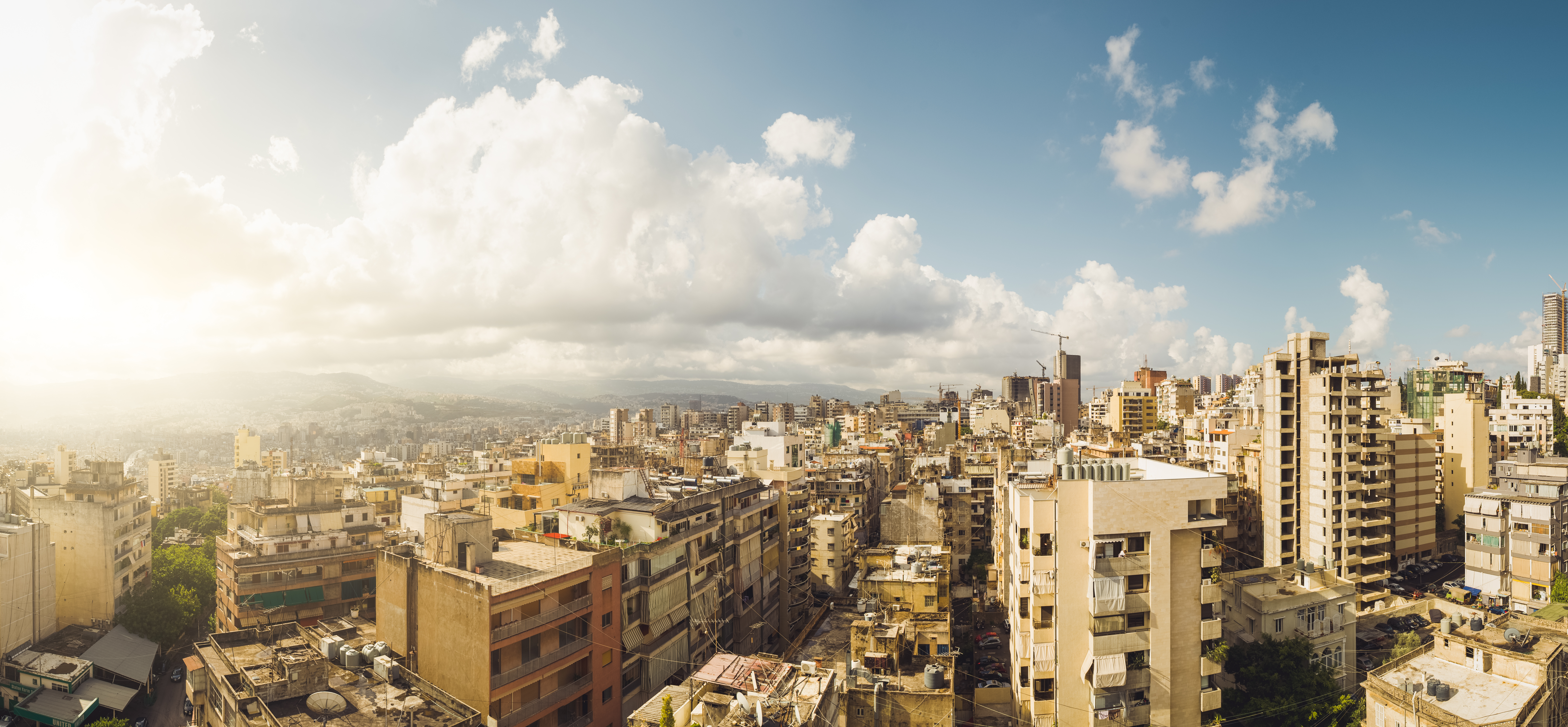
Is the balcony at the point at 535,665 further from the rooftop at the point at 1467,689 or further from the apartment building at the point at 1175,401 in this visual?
the apartment building at the point at 1175,401

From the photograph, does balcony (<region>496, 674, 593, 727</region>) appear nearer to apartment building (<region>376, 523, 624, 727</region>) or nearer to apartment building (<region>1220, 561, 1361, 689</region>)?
apartment building (<region>376, 523, 624, 727</region>)

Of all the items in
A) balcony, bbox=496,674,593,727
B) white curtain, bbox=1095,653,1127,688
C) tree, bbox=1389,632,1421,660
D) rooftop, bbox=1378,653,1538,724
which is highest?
white curtain, bbox=1095,653,1127,688

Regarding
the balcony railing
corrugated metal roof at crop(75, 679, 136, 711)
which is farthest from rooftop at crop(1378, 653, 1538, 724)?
corrugated metal roof at crop(75, 679, 136, 711)

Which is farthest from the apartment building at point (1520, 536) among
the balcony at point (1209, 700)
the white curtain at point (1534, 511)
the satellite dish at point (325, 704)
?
the satellite dish at point (325, 704)

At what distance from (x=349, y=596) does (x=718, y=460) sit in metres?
37.0

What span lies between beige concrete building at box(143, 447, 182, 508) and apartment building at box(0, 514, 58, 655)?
224 ft

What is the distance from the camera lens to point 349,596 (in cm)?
3884

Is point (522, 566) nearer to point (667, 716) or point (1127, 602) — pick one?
point (667, 716)

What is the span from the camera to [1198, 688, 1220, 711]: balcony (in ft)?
76.7

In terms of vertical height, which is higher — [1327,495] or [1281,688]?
[1327,495]

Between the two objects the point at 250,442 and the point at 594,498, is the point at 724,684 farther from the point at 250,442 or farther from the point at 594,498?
the point at 250,442

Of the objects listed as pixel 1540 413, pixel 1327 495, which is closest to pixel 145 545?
pixel 1327 495

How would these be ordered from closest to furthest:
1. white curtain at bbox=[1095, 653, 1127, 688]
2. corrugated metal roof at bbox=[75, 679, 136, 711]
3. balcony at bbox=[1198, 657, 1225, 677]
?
white curtain at bbox=[1095, 653, 1127, 688] < balcony at bbox=[1198, 657, 1225, 677] < corrugated metal roof at bbox=[75, 679, 136, 711]

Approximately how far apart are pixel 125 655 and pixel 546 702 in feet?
112
